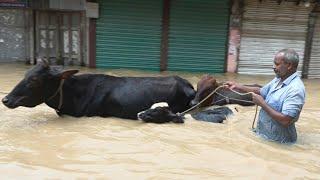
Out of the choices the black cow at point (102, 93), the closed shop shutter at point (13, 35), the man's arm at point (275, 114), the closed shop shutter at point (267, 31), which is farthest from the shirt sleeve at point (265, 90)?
the closed shop shutter at point (13, 35)

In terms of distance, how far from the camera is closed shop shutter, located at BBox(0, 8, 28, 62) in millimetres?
13367

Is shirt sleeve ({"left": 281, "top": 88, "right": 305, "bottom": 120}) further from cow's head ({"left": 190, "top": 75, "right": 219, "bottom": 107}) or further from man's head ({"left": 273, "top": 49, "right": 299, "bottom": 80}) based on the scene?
cow's head ({"left": 190, "top": 75, "right": 219, "bottom": 107})

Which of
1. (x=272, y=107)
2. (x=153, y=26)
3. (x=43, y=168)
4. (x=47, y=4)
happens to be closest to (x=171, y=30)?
(x=153, y=26)

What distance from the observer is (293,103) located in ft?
18.1

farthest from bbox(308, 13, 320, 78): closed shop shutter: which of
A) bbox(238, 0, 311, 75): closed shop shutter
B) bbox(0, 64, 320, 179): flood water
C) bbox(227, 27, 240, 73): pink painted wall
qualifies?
bbox(0, 64, 320, 179): flood water

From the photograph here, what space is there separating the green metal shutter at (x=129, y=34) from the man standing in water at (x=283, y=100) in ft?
25.6

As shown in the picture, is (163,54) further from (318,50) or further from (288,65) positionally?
(288,65)

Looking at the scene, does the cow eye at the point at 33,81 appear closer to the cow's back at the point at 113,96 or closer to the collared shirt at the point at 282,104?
the cow's back at the point at 113,96

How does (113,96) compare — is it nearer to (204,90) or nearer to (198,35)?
(204,90)

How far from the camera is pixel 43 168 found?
16.3ft

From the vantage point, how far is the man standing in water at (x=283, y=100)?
5.54 metres

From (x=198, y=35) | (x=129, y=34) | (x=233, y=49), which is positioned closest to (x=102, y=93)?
(x=129, y=34)

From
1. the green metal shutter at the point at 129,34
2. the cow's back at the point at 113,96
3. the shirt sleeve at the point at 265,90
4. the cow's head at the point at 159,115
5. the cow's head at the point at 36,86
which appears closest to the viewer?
the shirt sleeve at the point at 265,90

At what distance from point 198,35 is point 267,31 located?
195 cm
